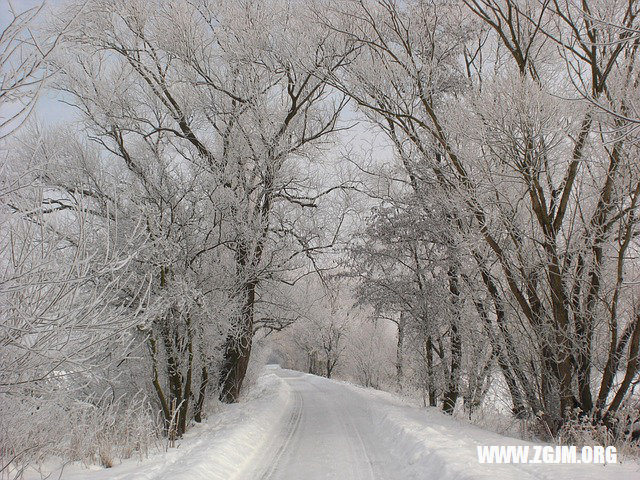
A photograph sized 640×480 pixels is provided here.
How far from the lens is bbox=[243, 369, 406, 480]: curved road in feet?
22.0

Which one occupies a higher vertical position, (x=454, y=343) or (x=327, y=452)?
(x=454, y=343)

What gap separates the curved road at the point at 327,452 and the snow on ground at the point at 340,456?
15 mm

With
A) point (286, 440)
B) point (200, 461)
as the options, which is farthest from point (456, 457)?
point (286, 440)

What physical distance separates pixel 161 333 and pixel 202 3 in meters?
10.5

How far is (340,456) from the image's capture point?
776 cm

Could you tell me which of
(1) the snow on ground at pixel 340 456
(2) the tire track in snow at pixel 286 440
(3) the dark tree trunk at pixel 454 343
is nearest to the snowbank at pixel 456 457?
(1) the snow on ground at pixel 340 456

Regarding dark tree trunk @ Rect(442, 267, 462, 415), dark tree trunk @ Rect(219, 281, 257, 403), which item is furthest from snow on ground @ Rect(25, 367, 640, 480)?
dark tree trunk @ Rect(219, 281, 257, 403)

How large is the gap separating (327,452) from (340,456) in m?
0.38

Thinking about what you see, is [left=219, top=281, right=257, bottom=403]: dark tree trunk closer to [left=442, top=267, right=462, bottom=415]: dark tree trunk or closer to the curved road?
the curved road

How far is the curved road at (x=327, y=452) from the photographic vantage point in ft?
22.0

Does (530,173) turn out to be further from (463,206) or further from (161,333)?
(161,333)

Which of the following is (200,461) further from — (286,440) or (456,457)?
(456,457)

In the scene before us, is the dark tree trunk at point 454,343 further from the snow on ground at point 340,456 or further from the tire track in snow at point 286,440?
the tire track in snow at point 286,440

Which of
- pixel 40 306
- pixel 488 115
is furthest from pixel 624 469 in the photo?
pixel 40 306
